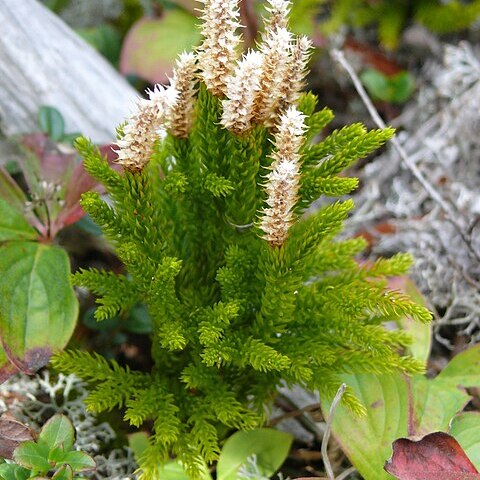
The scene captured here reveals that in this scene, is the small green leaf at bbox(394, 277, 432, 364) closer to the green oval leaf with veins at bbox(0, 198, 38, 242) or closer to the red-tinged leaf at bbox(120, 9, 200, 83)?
the green oval leaf with veins at bbox(0, 198, 38, 242)

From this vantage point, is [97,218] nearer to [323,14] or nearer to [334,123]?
[334,123]

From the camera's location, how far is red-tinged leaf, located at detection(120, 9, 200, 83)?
8.07 feet

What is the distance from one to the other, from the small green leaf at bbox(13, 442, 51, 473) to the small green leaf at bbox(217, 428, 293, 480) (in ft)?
1.16

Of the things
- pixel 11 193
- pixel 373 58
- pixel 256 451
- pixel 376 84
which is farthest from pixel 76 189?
pixel 373 58

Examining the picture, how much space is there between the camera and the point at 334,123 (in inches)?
115

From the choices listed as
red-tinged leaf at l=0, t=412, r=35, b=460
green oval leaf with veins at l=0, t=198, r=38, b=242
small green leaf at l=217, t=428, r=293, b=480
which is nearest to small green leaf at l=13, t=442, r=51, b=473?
red-tinged leaf at l=0, t=412, r=35, b=460

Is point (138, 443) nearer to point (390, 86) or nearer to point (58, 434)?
point (58, 434)

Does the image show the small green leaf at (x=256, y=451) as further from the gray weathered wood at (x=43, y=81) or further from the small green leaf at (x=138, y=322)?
the gray weathered wood at (x=43, y=81)

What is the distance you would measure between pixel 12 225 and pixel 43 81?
69 cm

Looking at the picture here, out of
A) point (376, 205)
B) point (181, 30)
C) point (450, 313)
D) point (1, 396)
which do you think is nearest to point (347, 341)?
point (450, 313)

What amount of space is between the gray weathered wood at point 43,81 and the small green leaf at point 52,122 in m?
0.17

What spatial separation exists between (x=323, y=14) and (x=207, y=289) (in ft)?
6.92

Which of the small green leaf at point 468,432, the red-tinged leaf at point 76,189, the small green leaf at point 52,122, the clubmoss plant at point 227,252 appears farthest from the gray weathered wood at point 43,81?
the small green leaf at point 468,432

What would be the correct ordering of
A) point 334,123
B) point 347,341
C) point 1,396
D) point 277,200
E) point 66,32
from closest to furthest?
1. point 277,200
2. point 347,341
3. point 1,396
4. point 66,32
5. point 334,123
